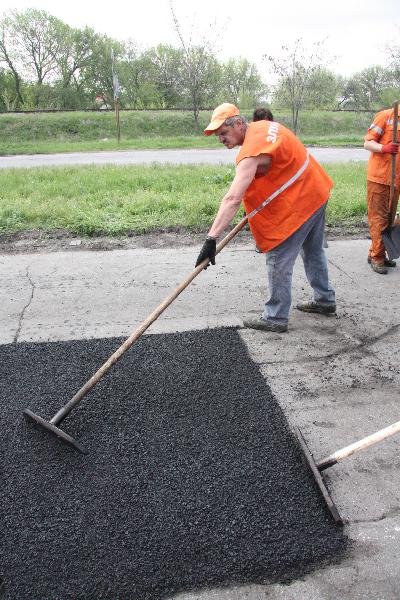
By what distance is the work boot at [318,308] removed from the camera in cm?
402

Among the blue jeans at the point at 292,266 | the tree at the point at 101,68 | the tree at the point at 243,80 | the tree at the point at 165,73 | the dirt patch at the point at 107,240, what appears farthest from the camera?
the tree at the point at 101,68

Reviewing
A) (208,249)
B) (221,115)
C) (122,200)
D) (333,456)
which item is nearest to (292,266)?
(208,249)

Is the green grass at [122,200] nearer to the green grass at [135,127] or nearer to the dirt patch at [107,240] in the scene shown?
the dirt patch at [107,240]

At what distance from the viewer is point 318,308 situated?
4055 millimetres

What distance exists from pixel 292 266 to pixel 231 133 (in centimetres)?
Result: 107

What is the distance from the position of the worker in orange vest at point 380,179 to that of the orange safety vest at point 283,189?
4.56 feet

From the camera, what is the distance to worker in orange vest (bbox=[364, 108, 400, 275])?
454cm

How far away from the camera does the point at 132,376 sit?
3.20m

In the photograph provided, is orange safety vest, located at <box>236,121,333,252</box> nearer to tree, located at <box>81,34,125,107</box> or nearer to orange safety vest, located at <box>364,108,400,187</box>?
orange safety vest, located at <box>364,108,400,187</box>

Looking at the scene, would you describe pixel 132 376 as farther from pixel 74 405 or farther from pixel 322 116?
pixel 322 116

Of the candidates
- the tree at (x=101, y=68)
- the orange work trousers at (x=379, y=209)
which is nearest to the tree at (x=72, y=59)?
the tree at (x=101, y=68)

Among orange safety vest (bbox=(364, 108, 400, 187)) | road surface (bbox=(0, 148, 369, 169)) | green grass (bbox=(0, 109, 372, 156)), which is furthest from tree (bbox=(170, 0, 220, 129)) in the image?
orange safety vest (bbox=(364, 108, 400, 187))

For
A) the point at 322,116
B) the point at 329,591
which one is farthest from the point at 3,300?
the point at 322,116

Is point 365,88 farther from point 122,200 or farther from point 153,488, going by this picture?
point 153,488
